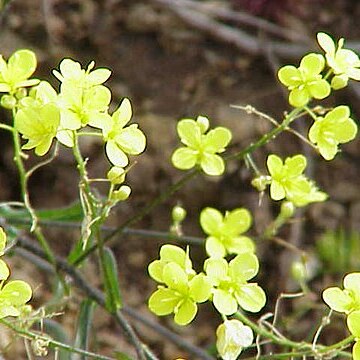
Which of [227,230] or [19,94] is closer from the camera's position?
[19,94]

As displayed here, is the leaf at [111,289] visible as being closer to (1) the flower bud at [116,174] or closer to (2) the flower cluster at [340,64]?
(1) the flower bud at [116,174]

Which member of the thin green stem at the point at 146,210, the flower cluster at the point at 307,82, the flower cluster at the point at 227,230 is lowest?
the flower cluster at the point at 227,230

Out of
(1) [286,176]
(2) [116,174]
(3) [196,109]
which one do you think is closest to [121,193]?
(2) [116,174]

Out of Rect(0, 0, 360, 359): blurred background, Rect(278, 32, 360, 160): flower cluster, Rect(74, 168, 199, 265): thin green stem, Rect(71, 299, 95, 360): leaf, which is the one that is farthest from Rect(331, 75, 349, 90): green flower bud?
Rect(0, 0, 360, 359): blurred background

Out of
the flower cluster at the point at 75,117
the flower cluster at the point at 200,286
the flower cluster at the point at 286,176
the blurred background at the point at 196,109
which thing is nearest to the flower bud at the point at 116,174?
the flower cluster at the point at 75,117

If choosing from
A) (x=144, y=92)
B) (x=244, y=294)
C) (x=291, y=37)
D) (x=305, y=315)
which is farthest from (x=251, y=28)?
(x=244, y=294)

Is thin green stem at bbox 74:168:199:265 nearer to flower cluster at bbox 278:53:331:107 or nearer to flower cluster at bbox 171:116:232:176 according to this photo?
flower cluster at bbox 171:116:232:176

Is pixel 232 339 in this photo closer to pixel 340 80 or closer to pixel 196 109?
pixel 340 80
